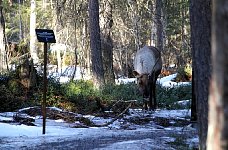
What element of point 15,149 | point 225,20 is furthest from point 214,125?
point 15,149

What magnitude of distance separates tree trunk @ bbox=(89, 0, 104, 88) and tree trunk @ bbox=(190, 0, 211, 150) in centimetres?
1213

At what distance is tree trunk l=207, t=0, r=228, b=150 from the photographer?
2.18 meters

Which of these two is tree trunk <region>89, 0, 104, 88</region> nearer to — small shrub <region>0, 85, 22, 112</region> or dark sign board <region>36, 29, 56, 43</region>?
small shrub <region>0, 85, 22, 112</region>

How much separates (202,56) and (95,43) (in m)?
12.8

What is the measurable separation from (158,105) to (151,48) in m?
1.82

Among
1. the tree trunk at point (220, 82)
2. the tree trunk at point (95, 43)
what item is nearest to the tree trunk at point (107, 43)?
the tree trunk at point (95, 43)

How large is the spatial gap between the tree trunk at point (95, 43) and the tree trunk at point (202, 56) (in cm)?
1213

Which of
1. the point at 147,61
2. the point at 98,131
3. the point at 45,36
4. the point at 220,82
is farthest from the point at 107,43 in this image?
the point at 220,82

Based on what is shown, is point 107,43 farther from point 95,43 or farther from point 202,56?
point 202,56

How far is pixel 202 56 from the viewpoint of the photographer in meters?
5.15

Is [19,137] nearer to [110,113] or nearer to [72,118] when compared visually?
[72,118]

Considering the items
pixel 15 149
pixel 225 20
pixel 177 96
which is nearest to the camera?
pixel 225 20

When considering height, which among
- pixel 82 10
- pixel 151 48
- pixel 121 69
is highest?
pixel 82 10

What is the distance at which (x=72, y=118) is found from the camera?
10.7 metres
